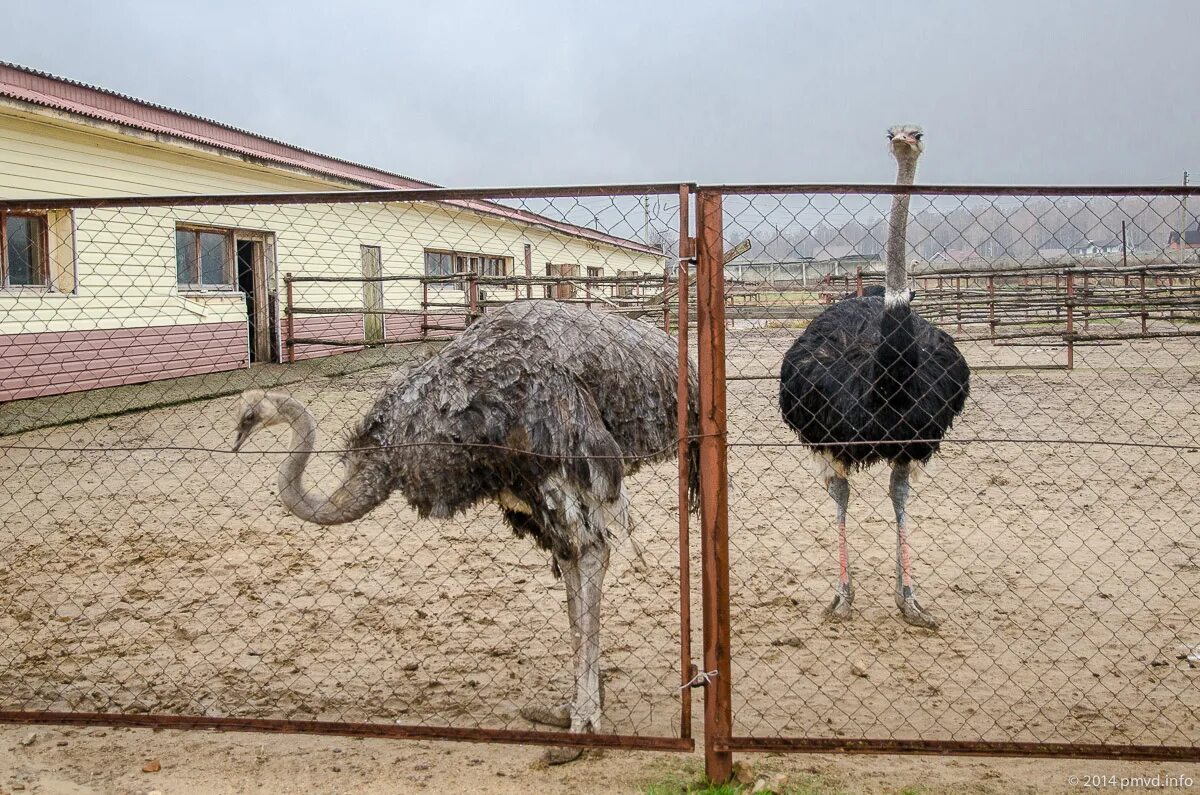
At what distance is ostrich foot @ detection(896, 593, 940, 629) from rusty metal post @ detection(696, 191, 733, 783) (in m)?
1.76

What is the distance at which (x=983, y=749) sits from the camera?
2717mm

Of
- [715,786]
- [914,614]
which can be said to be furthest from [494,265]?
[715,786]

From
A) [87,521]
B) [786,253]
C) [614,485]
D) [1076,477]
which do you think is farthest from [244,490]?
[1076,477]

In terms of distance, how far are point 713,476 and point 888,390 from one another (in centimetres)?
182

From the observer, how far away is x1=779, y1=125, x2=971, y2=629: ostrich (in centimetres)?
423

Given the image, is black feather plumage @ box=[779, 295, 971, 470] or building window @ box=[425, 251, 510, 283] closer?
black feather plumage @ box=[779, 295, 971, 470]

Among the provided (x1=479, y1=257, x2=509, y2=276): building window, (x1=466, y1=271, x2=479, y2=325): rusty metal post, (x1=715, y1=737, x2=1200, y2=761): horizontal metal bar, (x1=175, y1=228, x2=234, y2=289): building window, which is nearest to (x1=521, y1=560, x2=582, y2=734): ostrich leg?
(x1=715, y1=737, x2=1200, y2=761): horizontal metal bar

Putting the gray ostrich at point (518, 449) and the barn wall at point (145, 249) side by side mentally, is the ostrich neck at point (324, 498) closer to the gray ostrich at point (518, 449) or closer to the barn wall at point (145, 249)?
the gray ostrich at point (518, 449)

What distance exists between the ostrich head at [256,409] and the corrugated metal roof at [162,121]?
182 inches

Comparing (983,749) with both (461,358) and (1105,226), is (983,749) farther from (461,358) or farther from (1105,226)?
(461,358)

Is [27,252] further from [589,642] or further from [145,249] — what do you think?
[589,642]

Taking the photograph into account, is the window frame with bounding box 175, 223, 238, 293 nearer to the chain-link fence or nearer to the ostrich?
the chain-link fence

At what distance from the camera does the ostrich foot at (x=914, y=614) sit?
430 cm

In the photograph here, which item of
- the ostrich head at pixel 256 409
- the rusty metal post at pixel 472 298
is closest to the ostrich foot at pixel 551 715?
the ostrich head at pixel 256 409
